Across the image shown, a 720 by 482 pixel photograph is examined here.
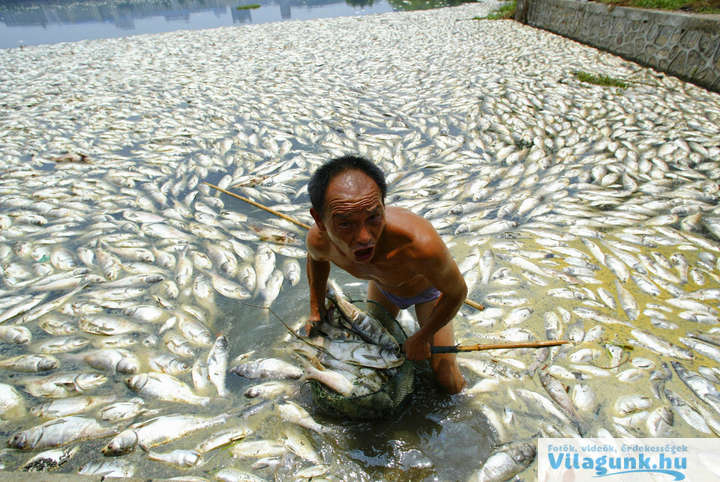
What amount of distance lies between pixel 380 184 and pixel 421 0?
33991 mm

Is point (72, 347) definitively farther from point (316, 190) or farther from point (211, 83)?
point (211, 83)

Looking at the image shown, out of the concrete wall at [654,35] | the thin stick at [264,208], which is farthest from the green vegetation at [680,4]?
the thin stick at [264,208]

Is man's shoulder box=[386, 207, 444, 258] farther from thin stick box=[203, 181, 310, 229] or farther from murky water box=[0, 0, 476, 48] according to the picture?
murky water box=[0, 0, 476, 48]

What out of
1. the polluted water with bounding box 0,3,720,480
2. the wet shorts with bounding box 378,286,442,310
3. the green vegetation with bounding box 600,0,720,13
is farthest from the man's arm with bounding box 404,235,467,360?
the green vegetation with bounding box 600,0,720,13

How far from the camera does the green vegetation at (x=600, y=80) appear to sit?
727 cm

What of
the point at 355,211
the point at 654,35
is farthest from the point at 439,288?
the point at 654,35

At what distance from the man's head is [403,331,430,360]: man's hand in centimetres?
58

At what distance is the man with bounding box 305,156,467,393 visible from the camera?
56.6 inches

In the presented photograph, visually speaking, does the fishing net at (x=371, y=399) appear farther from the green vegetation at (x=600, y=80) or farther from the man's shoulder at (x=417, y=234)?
the green vegetation at (x=600, y=80)

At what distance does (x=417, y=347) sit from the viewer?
72.6 inches

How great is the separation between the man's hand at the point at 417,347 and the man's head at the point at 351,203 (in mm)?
578

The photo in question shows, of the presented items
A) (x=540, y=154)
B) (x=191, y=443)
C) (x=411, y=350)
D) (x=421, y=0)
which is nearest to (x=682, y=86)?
(x=540, y=154)

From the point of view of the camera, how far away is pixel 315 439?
6.44ft

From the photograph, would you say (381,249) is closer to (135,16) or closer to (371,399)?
(371,399)
